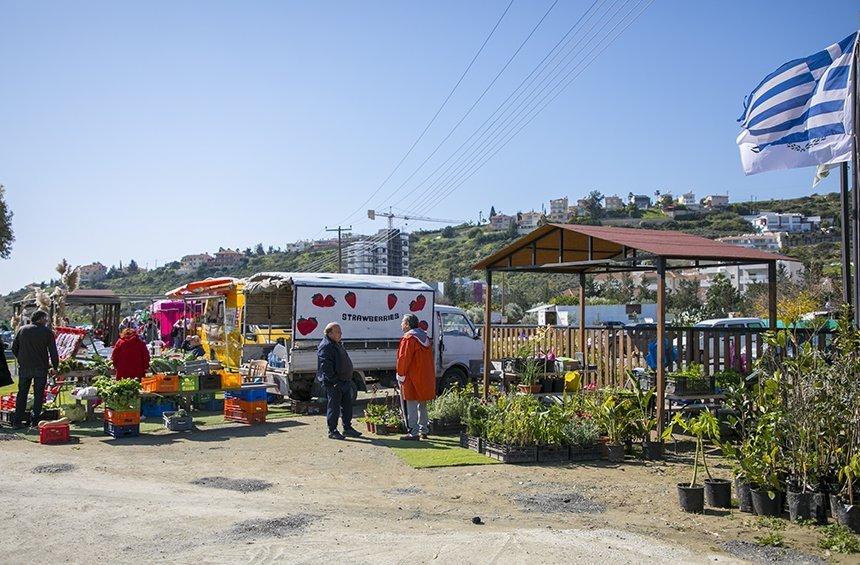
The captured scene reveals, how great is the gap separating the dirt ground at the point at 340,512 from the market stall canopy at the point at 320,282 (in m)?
5.40

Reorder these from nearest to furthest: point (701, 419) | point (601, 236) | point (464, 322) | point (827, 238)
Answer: point (701, 419), point (601, 236), point (464, 322), point (827, 238)

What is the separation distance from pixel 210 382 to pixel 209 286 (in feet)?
15.9

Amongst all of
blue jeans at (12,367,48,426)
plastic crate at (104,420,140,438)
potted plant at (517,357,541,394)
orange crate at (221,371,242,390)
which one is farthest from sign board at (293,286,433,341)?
blue jeans at (12,367,48,426)

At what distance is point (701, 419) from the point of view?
7773mm

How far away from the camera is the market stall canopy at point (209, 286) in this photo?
56.7 ft

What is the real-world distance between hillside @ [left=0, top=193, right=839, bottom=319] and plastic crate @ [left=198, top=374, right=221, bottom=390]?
54409 mm

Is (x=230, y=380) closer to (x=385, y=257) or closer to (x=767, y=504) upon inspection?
(x=767, y=504)

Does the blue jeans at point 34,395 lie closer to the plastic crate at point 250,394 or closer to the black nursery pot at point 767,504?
the plastic crate at point 250,394

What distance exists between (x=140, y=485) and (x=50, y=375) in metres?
6.54

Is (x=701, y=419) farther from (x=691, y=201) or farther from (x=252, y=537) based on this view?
(x=691, y=201)

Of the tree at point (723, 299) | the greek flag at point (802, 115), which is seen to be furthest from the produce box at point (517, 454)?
the tree at point (723, 299)

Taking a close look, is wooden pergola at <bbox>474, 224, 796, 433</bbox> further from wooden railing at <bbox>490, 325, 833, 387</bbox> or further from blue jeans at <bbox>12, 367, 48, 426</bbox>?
blue jeans at <bbox>12, 367, 48, 426</bbox>

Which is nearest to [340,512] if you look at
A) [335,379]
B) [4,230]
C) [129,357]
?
[335,379]

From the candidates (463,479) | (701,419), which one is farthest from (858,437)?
(463,479)
